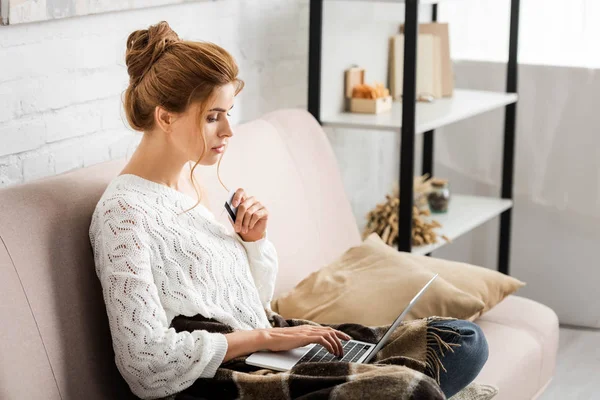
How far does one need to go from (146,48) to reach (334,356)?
684 millimetres

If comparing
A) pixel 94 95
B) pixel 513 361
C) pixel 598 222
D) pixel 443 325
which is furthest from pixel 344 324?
pixel 598 222

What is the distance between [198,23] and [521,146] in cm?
153

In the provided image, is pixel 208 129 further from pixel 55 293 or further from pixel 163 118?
pixel 55 293

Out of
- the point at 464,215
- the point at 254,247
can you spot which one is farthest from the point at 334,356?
the point at 464,215

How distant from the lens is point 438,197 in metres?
3.28

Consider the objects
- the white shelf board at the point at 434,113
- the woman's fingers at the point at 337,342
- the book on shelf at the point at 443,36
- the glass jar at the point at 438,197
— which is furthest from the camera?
the book on shelf at the point at 443,36

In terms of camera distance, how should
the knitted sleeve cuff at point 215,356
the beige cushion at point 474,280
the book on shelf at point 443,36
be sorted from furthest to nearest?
the book on shelf at point 443,36, the beige cushion at point 474,280, the knitted sleeve cuff at point 215,356

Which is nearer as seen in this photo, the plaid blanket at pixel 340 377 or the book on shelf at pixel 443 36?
the plaid blanket at pixel 340 377

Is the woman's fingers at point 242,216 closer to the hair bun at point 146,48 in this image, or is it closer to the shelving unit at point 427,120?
the hair bun at point 146,48

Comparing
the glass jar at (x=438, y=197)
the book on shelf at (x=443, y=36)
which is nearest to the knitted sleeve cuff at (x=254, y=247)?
the glass jar at (x=438, y=197)

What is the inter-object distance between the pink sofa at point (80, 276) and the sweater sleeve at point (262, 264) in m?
0.22

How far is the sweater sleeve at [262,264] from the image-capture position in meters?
1.97

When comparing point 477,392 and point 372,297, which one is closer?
point 477,392

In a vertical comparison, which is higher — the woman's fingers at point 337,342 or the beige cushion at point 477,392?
the woman's fingers at point 337,342
